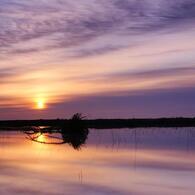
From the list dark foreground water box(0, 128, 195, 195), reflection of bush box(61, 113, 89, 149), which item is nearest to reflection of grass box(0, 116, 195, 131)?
reflection of bush box(61, 113, 89, 149)

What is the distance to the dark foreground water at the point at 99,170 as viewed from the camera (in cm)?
1470

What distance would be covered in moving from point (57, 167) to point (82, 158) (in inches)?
98.5

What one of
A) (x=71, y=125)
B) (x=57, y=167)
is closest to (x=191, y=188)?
(x=57, y=167)

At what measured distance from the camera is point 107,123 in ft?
187

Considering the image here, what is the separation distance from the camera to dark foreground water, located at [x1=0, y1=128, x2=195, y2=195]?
14695mm

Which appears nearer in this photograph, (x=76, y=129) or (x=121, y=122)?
(x=76, y=129)

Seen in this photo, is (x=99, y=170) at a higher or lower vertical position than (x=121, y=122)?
lower

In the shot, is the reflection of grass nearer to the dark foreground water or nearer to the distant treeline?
the distant treeline

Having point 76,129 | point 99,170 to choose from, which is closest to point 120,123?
point 76,129

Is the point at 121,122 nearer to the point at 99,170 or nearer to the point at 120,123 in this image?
the point at 120,123

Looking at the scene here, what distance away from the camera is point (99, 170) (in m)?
17.8

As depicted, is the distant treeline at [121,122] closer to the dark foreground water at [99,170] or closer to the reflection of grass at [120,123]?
the reflection of grass at [120,123]

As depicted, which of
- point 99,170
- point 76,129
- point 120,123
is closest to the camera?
point 99,170

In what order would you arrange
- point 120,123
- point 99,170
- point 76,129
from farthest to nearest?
point 120,123
point 76,129
point 99,170
